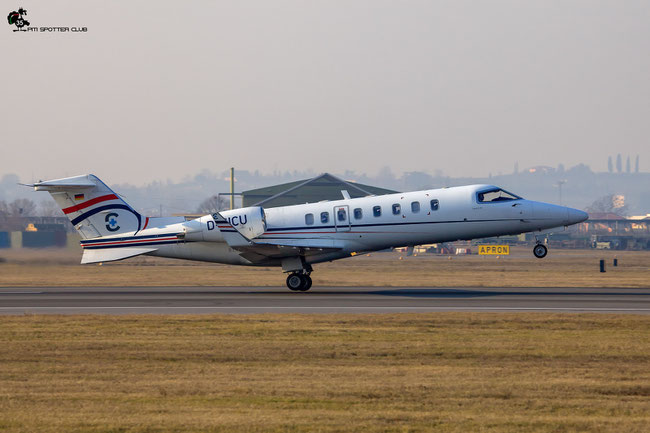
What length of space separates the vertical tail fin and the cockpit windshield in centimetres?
1556

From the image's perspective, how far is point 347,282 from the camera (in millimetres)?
42781

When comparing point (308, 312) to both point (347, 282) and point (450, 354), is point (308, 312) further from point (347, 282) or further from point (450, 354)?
point (347, 282)

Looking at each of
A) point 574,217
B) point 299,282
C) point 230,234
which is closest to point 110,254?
point 230,234

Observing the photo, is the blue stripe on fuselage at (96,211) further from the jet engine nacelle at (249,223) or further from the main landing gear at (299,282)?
the main landing gear at (299,282)

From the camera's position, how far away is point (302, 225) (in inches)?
1391

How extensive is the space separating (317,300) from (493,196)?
31.7 ft

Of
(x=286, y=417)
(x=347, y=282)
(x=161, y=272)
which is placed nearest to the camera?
(x=286, y=417)

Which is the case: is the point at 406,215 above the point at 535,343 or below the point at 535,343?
above

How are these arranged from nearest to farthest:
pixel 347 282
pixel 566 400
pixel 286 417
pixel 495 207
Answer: pixel 286 417 < pixel 566 400 < pixel 495 207 < pixel 347 282

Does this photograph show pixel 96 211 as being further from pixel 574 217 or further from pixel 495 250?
pixel 495 250

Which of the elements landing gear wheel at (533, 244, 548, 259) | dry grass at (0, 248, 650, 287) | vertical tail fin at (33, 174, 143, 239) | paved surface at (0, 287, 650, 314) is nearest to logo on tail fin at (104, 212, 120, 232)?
vertical tail fin at (33, 174, 143, 239)

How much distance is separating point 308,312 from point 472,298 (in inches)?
322

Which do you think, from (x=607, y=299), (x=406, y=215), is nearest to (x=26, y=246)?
(x=406, y=215)

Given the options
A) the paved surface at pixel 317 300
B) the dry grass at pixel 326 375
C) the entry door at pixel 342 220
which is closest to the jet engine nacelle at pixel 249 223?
the paved surface at pixel 317 300
